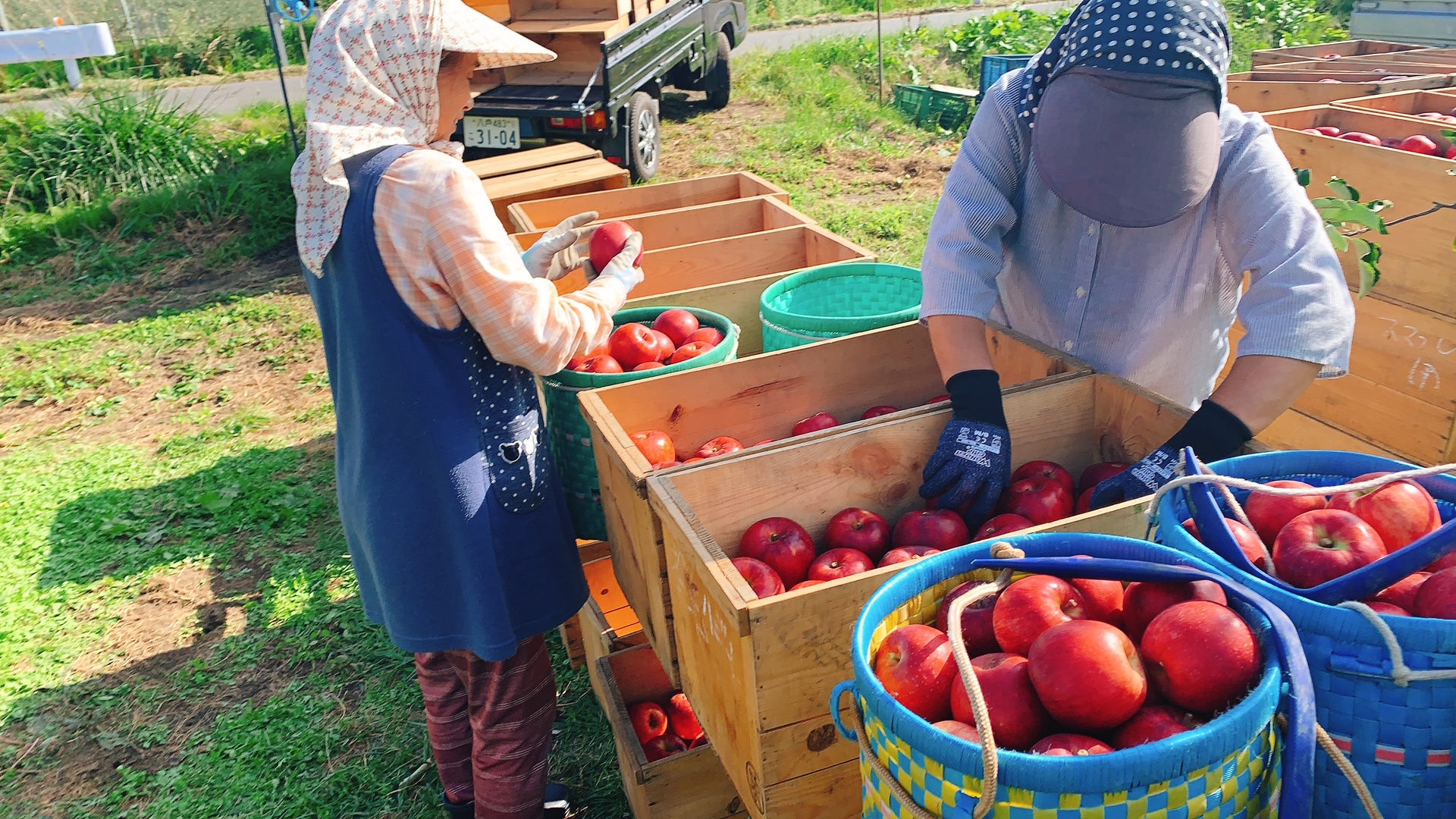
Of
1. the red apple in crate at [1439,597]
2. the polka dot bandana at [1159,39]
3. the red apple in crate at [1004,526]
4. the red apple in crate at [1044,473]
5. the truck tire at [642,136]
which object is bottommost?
the truck tire at [642,136]

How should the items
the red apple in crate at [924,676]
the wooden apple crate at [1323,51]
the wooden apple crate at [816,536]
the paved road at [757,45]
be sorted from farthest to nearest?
the paved road at [757,45], the wooden apple crate at [1323,51], the wooden apple crate at [816,536], the red apple in crate at [924,676]

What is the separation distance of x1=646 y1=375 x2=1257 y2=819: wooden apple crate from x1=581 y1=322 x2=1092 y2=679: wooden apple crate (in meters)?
0.06

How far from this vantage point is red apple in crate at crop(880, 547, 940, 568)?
196 cm

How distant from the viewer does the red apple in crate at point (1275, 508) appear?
1.43m

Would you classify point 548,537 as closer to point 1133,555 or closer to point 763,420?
point 763,420

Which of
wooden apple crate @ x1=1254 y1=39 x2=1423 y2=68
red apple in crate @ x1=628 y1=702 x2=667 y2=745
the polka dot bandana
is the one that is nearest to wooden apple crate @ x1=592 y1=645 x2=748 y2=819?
red apple in crate @ x1=628 y1=702 x2=667 y2=745

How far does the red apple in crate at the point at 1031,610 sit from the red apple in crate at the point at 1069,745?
135 millimetres

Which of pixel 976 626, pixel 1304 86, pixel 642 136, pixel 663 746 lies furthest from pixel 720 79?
pixel 976 626

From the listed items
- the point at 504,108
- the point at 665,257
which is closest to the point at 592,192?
the point at 665,257

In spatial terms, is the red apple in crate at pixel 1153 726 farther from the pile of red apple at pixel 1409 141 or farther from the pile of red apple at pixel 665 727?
the pile of red apple at pixel 1409 141

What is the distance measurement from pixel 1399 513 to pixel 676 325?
85.9 inches

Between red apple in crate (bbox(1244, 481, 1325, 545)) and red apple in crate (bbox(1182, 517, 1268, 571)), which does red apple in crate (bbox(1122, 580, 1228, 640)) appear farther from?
red apple in crate (bbox(1244, 481, 1325, 545))

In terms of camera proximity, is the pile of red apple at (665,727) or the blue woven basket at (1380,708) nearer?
the blue woven basket at (1380,708)

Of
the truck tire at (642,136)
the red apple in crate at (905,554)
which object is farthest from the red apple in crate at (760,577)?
Answer: the truck tire at (642,136)
